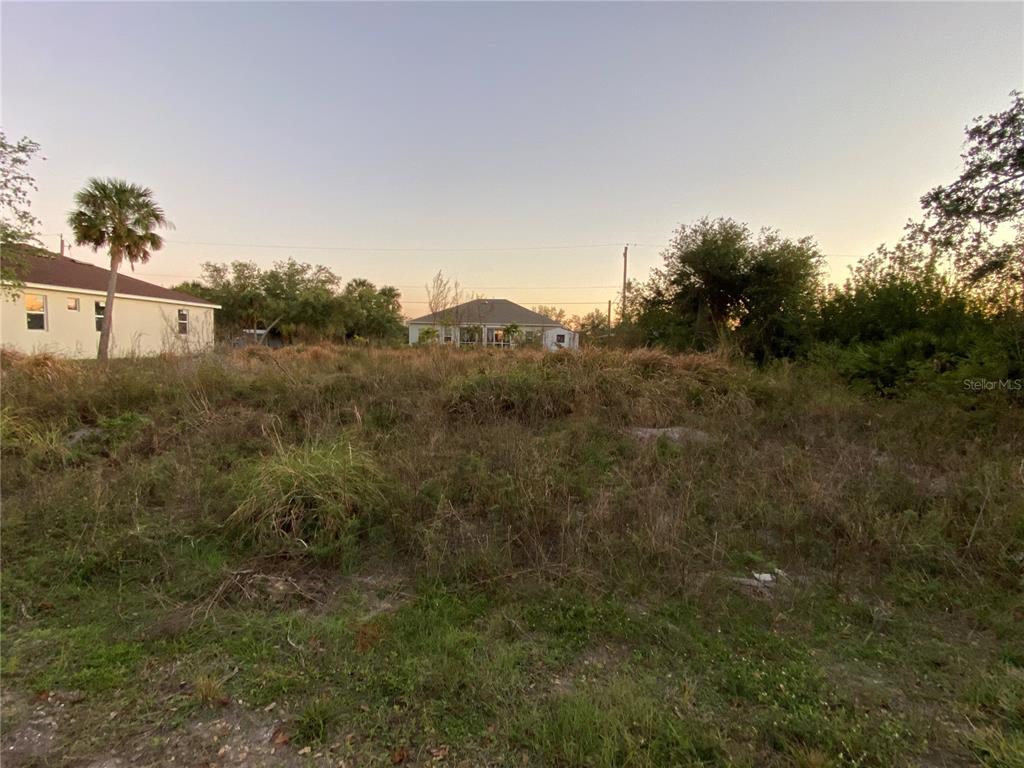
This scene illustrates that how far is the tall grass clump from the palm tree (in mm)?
14792

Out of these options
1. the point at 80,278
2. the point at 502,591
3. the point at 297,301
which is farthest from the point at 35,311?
the point at 502,591

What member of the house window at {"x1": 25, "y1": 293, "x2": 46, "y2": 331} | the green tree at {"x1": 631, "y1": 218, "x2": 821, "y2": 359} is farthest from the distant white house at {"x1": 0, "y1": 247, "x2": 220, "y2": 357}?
the green tree at {"x1": 631, "y1": 218, "x2": 821, "y2": 359}

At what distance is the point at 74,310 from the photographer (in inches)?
628

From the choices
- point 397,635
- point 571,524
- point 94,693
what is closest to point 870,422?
point 571,524

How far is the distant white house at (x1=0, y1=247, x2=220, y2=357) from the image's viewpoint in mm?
13922

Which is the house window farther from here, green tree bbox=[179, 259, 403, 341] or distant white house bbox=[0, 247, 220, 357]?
green tree bbox=[179, 259, 403, 341]

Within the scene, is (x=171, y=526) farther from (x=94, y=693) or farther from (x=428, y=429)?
(x=428, y=429)

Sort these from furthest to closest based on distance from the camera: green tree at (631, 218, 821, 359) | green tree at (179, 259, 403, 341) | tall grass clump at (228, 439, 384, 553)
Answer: green tree at (179, 259, 403, 341) → green tree at (631, 218, 821, 359) → tall grass clump at (228, 439, 384, 553)

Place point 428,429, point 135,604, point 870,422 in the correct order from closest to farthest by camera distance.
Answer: point 135,604
point 428,429
point 870,422

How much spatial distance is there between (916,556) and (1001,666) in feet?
3.37

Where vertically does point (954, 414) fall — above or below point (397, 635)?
above

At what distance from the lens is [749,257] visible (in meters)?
13.5

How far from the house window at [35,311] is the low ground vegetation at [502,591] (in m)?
13.4

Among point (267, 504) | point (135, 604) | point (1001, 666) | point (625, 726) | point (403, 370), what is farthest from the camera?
point (403, 370)
